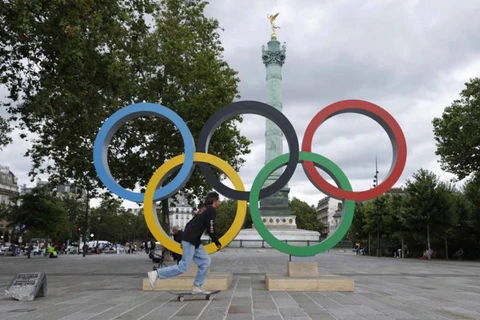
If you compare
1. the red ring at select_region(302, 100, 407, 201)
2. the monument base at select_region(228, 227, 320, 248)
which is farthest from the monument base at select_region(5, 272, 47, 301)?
the monument base at select_region(228, 227, 320, 248)

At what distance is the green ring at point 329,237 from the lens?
12.9 meters

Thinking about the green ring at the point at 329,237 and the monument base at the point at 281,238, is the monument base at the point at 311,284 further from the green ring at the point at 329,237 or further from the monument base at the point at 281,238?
the monument base at the point at 281,238

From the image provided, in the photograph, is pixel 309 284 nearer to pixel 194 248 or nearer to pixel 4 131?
pixel 194 248

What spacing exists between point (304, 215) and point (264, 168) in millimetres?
102719

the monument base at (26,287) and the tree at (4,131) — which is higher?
the tree at (4,131)

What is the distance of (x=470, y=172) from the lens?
120ft

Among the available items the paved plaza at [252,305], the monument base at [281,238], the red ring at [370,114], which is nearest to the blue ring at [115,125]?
the paved plaza at [252,305]

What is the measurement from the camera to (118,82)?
19875 millimetres

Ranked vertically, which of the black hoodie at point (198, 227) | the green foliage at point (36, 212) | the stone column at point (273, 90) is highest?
the stone column at point (273, 90)

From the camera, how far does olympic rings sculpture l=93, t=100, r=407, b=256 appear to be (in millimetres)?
12984

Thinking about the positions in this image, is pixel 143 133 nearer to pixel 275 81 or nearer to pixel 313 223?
pixel 275 81

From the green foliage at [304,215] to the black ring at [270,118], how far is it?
99732 mm

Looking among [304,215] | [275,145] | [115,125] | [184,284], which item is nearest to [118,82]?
[115,125]

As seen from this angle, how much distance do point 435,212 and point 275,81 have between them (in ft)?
95.3
